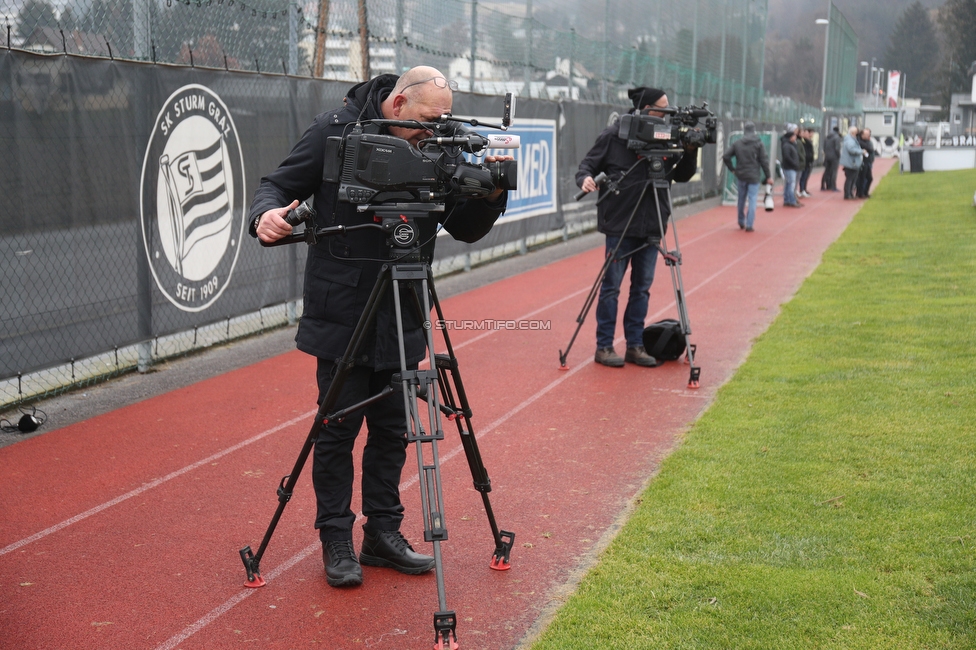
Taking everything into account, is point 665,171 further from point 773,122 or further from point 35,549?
point 773,122

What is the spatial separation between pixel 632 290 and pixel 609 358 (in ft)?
1.96

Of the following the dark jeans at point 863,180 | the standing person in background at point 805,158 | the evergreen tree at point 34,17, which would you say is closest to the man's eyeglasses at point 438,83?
the evergreen tree at point 34,17

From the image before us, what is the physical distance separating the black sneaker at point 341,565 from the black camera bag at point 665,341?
4.71 metres

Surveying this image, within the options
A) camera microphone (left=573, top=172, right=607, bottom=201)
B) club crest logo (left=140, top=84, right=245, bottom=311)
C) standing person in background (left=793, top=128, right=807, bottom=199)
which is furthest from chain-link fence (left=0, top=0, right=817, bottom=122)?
camera microphone (left=573, top=172, right=607, bottom=201)

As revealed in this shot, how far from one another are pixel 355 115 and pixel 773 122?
1552 inches

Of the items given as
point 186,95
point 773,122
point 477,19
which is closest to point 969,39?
point 773,122

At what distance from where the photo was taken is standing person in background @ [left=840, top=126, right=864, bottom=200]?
25734 mm

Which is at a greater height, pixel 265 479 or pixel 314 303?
pixel 314 303

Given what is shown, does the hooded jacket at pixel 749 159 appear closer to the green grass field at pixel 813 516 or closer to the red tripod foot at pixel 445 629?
the green grass field at pixel 813 516

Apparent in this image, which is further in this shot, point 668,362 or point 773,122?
point 773,122

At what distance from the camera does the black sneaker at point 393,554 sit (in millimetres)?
4453

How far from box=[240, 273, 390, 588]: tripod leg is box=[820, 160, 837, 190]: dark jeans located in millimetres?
26594

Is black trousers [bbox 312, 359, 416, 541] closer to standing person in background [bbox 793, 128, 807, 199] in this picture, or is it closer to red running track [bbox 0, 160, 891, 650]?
red running track [bbox 0, 160, 891, 650]

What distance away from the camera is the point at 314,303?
13.7 feet
